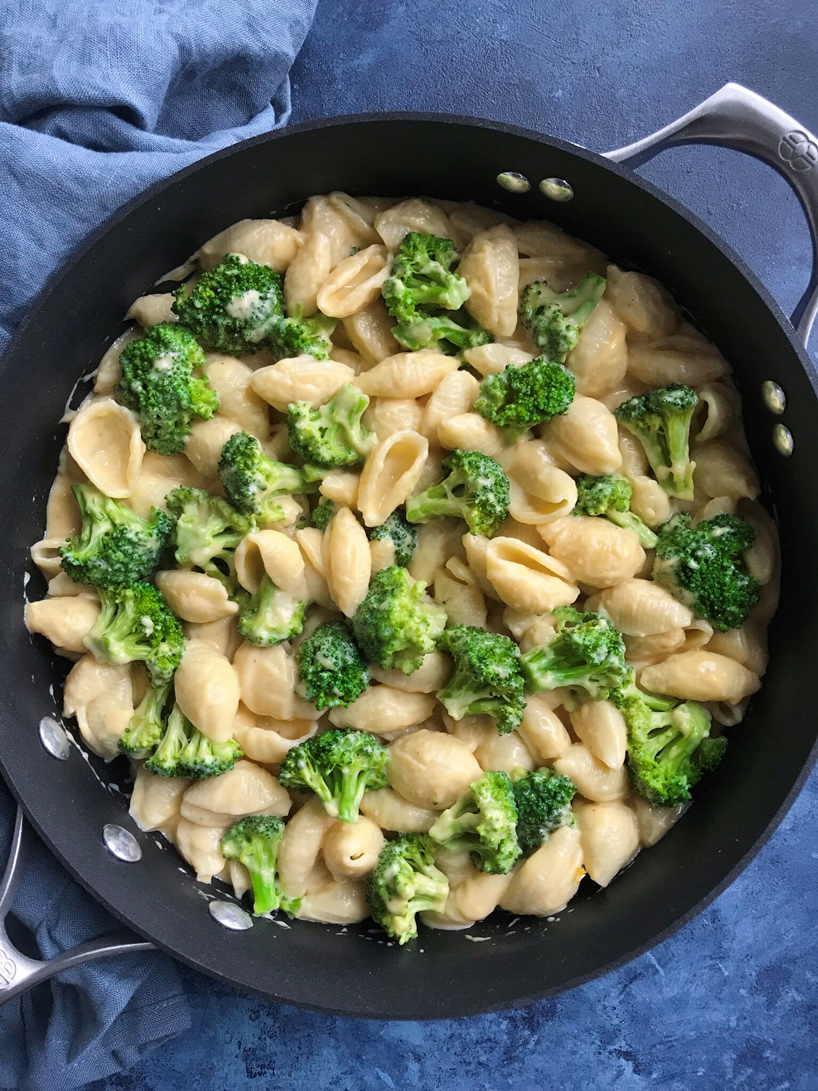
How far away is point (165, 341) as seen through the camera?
2.22 meters

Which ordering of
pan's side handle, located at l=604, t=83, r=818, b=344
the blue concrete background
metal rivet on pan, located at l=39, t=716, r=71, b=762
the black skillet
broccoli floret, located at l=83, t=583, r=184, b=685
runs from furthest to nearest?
the blue concrete background
metal rivet on pan, located at l=39, t=716, r=71, b=762
broccoli floret, located at l=83, t=583, r=184, b=685
the black skillet
pan's side handle, located at l=604, t=83, r=818, b=344

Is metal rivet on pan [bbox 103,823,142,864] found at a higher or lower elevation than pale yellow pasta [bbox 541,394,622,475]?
lower

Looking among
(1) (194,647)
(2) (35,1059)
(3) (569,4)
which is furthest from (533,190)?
(2) (35,1059)

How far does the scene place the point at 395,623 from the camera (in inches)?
82.8

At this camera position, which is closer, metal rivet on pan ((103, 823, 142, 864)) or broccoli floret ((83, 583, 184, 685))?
broccoli floret ((83, 583, 184, 685))

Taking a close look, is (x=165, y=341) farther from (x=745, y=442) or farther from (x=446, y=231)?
(x=745, y=442)

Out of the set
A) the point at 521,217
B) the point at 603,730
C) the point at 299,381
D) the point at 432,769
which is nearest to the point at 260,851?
the point at 432,769

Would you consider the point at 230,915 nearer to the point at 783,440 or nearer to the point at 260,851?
the point at 260,851

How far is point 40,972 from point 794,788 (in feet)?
6.00

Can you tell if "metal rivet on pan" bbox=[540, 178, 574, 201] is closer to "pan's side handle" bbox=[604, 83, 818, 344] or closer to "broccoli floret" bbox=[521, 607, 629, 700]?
"pan's side handle" bbox=[604, 83, 818, 344]

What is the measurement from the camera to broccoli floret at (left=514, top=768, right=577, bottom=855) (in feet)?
7.16

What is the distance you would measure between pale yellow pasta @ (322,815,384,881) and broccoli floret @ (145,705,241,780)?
0.31 meters

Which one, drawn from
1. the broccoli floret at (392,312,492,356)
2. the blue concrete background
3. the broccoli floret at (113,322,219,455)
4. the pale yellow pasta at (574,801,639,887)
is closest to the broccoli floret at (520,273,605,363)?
the broccoli floret at (392,312,492,356)

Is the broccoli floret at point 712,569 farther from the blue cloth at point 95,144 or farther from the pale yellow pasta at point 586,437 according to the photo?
the blue cloth at point 95,144
